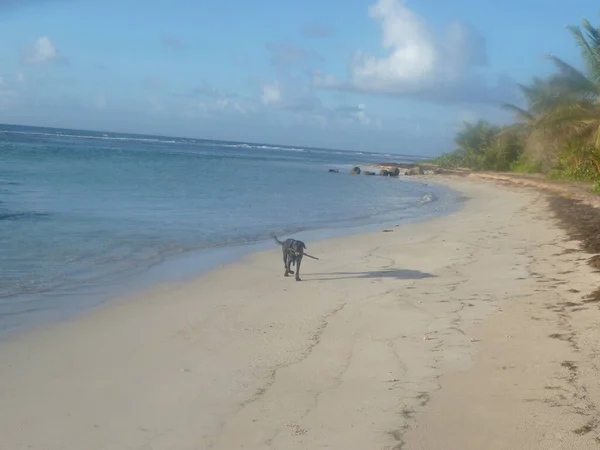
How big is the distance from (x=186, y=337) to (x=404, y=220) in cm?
1362

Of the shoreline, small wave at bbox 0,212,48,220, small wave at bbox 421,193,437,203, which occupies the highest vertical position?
small wave at bbox 421,193,437,203

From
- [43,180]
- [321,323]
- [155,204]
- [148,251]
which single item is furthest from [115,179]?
[321,323]

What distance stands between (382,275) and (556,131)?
54.1 ft

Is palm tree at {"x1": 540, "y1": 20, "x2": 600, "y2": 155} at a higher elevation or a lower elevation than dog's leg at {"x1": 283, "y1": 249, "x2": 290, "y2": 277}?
higher

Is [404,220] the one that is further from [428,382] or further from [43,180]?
[43,180]

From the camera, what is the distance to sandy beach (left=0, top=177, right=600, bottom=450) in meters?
4.52

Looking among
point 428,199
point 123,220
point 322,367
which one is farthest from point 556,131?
point 322,367

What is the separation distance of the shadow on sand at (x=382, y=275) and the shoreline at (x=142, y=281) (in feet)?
6.78

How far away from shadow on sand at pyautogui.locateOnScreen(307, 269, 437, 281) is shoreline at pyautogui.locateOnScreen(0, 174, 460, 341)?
2.07 m

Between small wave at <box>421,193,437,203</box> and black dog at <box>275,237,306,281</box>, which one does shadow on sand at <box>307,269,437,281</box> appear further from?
small wave at <box>421,193,437,203</box>

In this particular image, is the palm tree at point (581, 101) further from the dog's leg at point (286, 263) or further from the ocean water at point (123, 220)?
the dog's leg at point (286, 263)

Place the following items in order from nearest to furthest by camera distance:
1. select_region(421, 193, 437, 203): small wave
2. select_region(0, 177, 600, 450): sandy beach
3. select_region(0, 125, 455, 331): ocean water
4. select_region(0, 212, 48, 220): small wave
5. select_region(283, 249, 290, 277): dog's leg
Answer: select_region(0, 177, 600, 450): sandy beach
select_region(0, 125, 455, 331): ocean water
select_region(283, 249, 290, 277): dog's leg
select_region(0, 212, 48, 220): small wave
select_region(421, 193, 437, 203): small wave

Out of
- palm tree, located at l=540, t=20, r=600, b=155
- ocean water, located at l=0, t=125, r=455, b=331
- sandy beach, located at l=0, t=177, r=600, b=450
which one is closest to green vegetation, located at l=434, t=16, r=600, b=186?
palm tree, located at l=540, t=20, r=600, b=155

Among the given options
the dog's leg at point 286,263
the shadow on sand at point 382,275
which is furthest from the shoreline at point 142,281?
the shadow on sand at point 382,275
